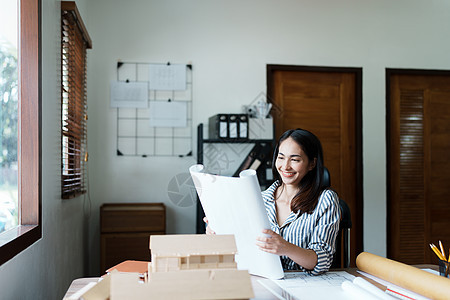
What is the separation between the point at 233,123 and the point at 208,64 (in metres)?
0.64

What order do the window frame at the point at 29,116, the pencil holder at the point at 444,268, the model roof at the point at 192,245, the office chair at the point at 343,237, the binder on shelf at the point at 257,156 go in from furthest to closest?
1. the binder on shelf at the point at 257,156
2. the office chair at the point at 343,237
3. the window frame at the point at 29,116
4. the pencil holder at the point at 444,268
5. the model roof at the point at 192,245

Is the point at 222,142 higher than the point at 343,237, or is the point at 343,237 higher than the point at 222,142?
the point at 222,142

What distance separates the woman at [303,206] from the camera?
5.26 feet

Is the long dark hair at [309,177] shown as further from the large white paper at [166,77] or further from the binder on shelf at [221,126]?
the large white paper at [166,77]

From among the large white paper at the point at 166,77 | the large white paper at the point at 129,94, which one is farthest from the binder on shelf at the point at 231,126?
the large white paper at the point at 129,94

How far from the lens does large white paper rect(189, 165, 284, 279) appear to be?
1.29m

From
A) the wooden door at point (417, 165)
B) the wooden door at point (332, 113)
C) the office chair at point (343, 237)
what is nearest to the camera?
the office chair at point (343, 237)

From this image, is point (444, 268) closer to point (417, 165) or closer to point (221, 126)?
point (221, 126)

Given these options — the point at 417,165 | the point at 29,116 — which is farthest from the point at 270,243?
the point at 417,165

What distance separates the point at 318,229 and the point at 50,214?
4.15 feet

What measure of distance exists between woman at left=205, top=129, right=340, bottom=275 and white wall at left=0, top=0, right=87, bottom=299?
72 centimetres

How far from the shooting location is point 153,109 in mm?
3660

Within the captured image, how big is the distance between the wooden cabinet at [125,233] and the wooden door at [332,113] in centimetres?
138

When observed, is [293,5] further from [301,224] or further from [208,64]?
[301,224]
